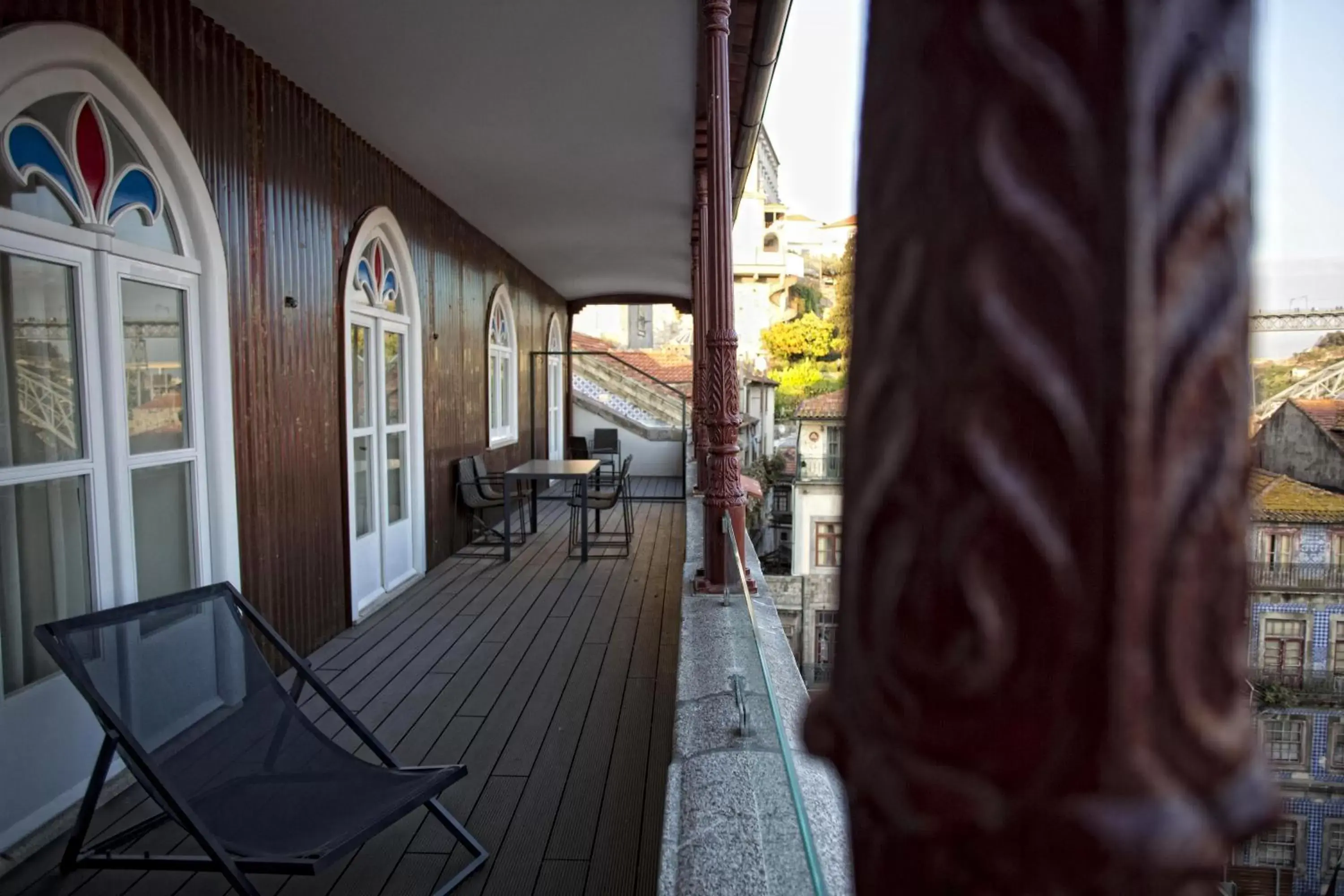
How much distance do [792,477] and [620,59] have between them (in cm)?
1796

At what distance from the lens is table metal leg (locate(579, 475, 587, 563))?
6688 millimetres

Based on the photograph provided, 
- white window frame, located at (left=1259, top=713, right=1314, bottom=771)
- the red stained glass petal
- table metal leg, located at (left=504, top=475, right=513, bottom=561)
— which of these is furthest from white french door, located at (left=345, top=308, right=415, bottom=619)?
white window frame, located at (left=1259, top=713, right=1314, bottom=771)

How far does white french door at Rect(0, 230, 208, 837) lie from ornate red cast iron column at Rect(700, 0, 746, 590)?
2.21m

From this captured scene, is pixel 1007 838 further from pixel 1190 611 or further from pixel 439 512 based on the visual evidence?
pixel 439 512

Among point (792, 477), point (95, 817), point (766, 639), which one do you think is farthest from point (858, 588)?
point (792, 477)

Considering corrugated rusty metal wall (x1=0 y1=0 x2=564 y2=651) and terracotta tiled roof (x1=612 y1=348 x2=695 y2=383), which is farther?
terracotta tiled roof (x1=612 y1=348 x2=695 y2=383)

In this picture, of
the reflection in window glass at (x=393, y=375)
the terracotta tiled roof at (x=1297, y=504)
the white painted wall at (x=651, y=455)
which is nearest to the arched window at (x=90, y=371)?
the reflection in window glass at (x=393, y=375)

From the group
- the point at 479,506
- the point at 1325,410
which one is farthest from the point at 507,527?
the point at 1325,410

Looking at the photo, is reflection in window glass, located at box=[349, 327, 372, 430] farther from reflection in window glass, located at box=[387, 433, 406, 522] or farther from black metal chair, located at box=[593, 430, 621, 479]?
black metal chair, located at box=[593, 430, 621, 479]

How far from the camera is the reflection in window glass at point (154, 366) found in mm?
3104

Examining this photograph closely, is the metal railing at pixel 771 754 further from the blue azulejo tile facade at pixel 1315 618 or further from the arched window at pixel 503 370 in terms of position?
the blue azulejo tile facade at pixel 1315 618

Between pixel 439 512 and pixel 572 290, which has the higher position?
pixel 572 290

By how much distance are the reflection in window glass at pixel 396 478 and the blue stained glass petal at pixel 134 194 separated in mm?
2779

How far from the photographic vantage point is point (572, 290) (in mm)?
13711
